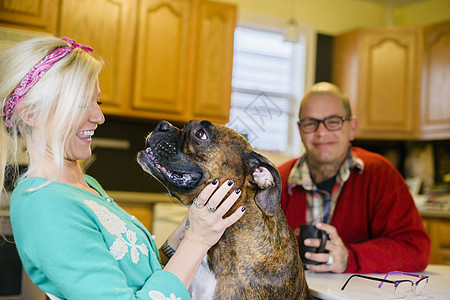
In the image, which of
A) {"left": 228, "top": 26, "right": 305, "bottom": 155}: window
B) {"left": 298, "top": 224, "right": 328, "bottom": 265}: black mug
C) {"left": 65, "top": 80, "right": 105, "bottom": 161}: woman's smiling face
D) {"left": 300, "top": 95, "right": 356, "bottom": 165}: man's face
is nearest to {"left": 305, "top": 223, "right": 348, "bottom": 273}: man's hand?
{"left": 298, "top": 224, "right": 328, "bottom": 265}: black mug

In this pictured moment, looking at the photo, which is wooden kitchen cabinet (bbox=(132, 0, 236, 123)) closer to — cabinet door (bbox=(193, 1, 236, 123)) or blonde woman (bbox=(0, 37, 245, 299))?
cabinet door (bbox=(193, 1, 236, 123))

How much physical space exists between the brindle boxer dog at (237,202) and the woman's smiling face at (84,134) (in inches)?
6.3

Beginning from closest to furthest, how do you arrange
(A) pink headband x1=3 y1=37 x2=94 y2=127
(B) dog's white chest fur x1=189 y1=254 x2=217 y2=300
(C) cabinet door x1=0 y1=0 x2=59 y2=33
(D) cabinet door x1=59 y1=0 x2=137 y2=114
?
(A) pink headband x1=3 y1=37 x2=94 y2=127
(B) dog's white chest fur x1=189 y1=254 x2=217 y2=300
(C) cabinet door x1=0 y1=0 x2=59 y2=33
(D) cabinet door x1=59 y1=0 x2=137 y2=114

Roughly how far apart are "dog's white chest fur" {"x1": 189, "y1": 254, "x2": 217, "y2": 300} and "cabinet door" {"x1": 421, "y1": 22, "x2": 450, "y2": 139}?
3.69m

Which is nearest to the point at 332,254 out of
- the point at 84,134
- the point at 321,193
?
the point at 321,193

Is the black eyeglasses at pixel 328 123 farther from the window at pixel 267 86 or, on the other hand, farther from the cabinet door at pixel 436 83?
the cabinet door at pixel 436 83

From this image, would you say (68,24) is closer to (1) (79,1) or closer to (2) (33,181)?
(1) (79,1)

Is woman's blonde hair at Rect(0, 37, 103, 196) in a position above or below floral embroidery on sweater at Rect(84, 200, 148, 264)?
above

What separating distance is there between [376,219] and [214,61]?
2.57m

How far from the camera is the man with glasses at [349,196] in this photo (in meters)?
1.81

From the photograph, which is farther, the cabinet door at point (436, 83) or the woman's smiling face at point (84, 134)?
the cabinet door at point (436, 83)

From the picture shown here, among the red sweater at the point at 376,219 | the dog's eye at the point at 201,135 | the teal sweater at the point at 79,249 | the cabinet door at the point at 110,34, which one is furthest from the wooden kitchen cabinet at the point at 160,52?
the teal sweater at the point at 79,249

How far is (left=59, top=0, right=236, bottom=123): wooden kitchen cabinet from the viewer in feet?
12.7

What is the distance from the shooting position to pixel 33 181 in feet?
3.60
